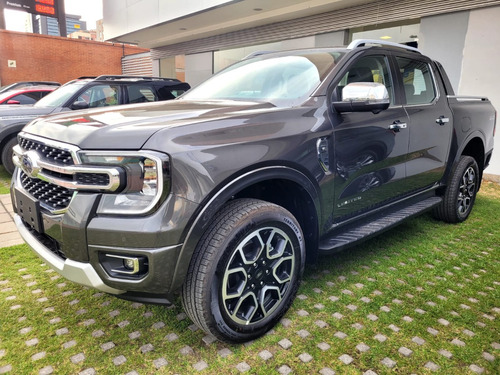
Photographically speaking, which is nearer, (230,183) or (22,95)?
(230,183)

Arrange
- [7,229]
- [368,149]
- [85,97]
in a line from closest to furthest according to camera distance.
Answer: [368,149] → [7,229] → [85,97]

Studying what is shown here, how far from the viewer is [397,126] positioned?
3.08m

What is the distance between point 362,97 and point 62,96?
19.1 feet

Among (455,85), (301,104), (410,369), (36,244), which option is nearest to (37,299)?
(36,244)

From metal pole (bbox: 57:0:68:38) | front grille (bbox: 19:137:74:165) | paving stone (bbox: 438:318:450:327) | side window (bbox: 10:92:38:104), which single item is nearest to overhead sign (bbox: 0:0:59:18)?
metal pole (bbox: 57:0:68:38)

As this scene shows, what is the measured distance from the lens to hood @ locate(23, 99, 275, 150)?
184 cm

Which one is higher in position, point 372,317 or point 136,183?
point 136,183

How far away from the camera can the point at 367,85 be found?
8.02ft

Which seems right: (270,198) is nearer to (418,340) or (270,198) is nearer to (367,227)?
(367,227)

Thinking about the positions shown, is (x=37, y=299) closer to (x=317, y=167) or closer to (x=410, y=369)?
(x=317, y=167)

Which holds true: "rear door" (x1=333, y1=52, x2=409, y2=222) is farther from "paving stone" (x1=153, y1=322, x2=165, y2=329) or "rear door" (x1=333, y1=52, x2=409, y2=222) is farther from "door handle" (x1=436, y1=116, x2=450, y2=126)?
"paving stone" (x1=153, y1=322, x2=165, y2=329)

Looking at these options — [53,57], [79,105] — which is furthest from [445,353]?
[53,57]

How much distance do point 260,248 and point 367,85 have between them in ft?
4.06

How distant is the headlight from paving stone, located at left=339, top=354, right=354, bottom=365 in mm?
1304
